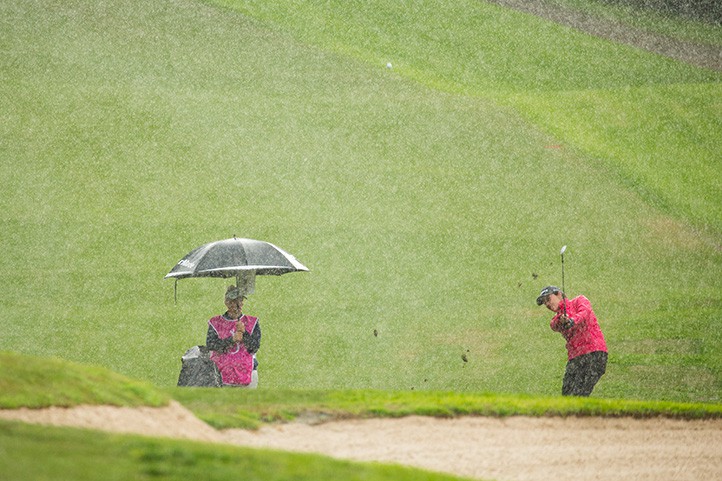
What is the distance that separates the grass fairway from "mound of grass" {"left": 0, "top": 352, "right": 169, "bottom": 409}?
22.4ft

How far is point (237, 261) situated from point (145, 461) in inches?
256

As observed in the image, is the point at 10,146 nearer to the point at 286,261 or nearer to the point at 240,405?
the point at 286,261

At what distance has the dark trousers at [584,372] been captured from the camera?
44.5 feet

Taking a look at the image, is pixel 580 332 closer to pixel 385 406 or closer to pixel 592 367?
pixel 592 367

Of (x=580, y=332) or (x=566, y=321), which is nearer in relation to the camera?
(x=566, y=321)

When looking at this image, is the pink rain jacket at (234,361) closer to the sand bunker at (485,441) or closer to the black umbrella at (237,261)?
the black umbrella at (237,261)

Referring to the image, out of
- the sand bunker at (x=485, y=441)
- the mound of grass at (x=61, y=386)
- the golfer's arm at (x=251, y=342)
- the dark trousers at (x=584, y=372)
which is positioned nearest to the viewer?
the mound of grass at (x=61, y=386)

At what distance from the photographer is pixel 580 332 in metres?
13.6

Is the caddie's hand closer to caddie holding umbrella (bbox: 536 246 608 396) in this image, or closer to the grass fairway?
caddie holding umbrella (bbox: 536 246 608 396)

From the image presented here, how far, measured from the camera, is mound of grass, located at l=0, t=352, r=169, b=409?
30.7 feet

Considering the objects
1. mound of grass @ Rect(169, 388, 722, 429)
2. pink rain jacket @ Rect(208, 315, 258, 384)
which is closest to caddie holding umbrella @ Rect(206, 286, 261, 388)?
pink rain jacket @ Rect(208, 315, 258, 384)

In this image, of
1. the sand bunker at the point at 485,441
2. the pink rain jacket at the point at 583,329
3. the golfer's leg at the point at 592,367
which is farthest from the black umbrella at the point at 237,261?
the golfer's leg at the point at 592,367

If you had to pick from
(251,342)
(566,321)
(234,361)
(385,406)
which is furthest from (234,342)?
(566,321)

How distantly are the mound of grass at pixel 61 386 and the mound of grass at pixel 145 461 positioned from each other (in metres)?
1.46
